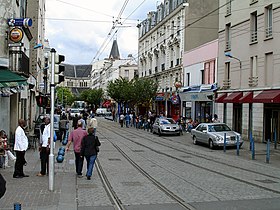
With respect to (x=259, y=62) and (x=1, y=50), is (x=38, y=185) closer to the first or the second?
(x=1, y=50)

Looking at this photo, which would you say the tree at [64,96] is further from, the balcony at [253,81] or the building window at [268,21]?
the building window at [268,21]

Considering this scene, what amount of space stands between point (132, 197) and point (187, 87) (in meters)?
33.9

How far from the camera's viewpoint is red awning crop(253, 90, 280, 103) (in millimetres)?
22922

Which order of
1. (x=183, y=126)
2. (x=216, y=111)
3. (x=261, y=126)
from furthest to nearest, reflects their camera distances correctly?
(x=183, y=126) → (x=216, y=111) → (x=261, y=126)

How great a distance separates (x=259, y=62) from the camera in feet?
88.9

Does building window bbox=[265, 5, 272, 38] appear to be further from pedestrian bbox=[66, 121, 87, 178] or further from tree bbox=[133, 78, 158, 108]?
tree bbox=[133, 78, 158, 108]

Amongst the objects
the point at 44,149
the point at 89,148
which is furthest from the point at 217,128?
the point at 44,149

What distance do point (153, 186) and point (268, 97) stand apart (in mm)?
14767

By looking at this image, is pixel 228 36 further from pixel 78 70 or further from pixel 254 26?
pixel 78 70

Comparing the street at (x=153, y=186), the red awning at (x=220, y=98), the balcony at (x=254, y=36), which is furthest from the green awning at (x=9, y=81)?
the red awning at (x=220, y=98)

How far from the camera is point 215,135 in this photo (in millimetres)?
23172

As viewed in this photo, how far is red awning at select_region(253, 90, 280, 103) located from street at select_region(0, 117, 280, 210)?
622 cm

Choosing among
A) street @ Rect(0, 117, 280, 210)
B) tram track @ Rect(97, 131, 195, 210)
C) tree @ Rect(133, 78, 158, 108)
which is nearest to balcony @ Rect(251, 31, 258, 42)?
street @ Rect(0, 117, 280, 210)

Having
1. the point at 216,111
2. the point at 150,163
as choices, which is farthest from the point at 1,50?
the point at 216,111
